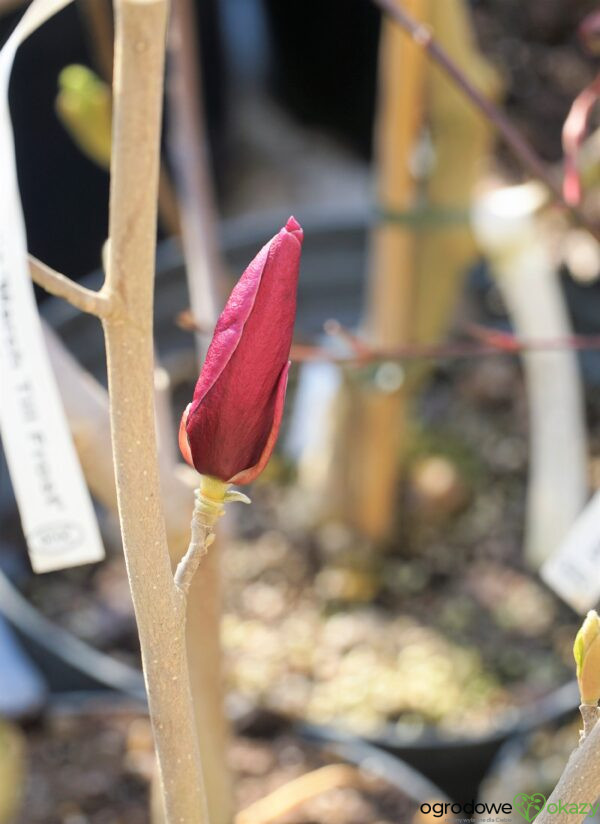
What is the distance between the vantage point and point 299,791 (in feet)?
2.68

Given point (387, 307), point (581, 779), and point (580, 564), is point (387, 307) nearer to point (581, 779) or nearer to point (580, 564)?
point (580, 564)

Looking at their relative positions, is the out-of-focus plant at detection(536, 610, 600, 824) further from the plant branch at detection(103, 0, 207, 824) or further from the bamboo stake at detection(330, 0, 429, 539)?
the bamboo stake at detection(330, 0, 429, 539)

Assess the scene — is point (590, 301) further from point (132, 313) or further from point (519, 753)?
point (132, 313)

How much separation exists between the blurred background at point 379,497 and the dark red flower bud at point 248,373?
0.58 ft

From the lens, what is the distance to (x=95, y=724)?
3.01 feet

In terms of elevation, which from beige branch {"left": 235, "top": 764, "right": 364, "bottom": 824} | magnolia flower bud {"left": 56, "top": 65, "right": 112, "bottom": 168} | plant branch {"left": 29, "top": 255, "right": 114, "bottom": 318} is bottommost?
beige branch {"left": 235, "top": 764, "right": 364, "bottom": 824}

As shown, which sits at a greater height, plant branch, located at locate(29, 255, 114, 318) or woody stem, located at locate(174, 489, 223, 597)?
plant branch, located at locate(29, 255, 114, 318)

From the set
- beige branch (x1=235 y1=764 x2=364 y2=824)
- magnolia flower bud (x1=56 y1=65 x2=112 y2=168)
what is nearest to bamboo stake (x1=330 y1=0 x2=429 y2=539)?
magnolia flower bud (x1=56 y1=65 x2=112 y2=168)

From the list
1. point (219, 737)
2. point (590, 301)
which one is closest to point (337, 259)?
point (590, 301)

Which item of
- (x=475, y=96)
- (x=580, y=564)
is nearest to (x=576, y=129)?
(x=475, y=96)

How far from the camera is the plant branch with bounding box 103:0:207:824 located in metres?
0.28

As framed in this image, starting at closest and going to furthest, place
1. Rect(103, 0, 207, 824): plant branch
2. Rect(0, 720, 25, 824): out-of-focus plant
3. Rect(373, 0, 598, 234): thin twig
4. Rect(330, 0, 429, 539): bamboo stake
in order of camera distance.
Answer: Rect(103, 0, 207, 824): plant branch → Rect(373, 0, 598, 234): thin twig → Rect(0, 720, 25, 824): out-of-focus plant → Rect(330, 0, 429, 539): bamboo stake

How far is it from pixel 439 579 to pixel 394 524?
0.09 metres

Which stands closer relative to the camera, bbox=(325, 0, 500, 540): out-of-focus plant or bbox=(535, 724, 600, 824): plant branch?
bbox=(535, 724, 600, 824): plant branch
